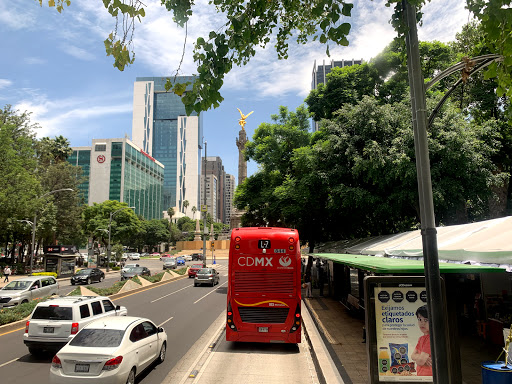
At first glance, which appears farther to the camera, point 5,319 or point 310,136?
point 310,136

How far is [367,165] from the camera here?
63.2 feet

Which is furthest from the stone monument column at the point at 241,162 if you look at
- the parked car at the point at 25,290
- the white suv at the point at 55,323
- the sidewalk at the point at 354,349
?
the white suv at the point at 55,323

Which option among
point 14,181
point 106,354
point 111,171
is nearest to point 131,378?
point 106,354

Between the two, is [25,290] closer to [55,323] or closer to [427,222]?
[55,323]

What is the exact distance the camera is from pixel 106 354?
7.64m

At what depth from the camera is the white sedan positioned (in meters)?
7.50

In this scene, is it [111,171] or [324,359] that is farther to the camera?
[111,171]

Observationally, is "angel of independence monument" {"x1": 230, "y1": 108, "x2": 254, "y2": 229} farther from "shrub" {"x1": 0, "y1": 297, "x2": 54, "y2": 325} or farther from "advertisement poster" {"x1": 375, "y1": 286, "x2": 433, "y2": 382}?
"advertisement poster" {"x1": 375, "y1": 286, "x2": 433, "y2": 382}

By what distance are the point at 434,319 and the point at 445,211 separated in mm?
19413

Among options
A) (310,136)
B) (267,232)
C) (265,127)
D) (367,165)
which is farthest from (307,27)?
(265,127)

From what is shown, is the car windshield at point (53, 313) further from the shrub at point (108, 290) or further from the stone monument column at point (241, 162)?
the stone monument column at point (241, 162)

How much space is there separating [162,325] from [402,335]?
11240 millimetres

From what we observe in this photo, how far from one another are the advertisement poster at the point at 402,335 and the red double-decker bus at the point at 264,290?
4.38 meters

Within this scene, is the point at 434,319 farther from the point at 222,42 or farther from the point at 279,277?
the point at 279,277
